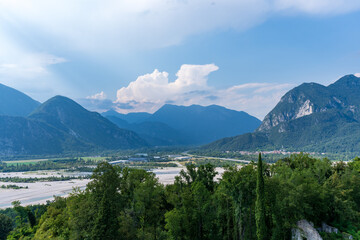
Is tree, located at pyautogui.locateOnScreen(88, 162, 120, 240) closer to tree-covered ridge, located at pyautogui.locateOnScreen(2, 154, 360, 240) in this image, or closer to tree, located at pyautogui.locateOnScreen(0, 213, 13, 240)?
tree-covered ridge, located at pyautogui.locateOnScreen(2, 154, 360, 240)

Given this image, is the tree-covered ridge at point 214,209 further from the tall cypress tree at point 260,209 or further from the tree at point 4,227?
the tree at point 4,227

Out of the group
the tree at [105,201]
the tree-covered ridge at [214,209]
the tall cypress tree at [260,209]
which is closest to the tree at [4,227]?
the tree-covered ridge at [214,209]

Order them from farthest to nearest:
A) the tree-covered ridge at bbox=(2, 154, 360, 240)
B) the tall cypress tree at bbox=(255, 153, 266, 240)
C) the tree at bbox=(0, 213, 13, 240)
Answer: the tree at bbox=(0, 213, 13, 240) < the tall cypress tree at bbox=(255, 153, 266, 240) < the tree-covered ridge at bbox=(2, 154, 360, 240)

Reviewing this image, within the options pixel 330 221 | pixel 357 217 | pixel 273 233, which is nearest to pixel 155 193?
pixel 273 233

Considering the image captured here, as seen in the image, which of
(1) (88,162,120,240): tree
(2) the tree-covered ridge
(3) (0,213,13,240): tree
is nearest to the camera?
(1) (88,162,120,240): tree

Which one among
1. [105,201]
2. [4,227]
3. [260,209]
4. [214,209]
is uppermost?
[105,201]

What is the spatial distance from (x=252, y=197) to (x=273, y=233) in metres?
5.06

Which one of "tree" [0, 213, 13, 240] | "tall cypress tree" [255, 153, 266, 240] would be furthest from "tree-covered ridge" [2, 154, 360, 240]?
"tree" [0, 213, 13, 240]

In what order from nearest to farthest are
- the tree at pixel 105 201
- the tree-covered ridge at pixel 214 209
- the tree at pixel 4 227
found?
the tree at pixel 105 201
the tree-covered ridge at pixel 214 209
the tree at pixel 4 227

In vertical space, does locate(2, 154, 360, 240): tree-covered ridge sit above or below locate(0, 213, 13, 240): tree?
above

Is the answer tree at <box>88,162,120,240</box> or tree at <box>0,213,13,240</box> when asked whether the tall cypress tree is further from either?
tree at <box>0,213,13,240</box>

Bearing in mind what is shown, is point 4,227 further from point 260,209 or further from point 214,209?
point 260,209

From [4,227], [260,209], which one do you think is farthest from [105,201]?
[4,227]

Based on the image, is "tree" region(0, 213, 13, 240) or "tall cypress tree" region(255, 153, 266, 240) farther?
"tree" region(0, 213, 13, 240)
